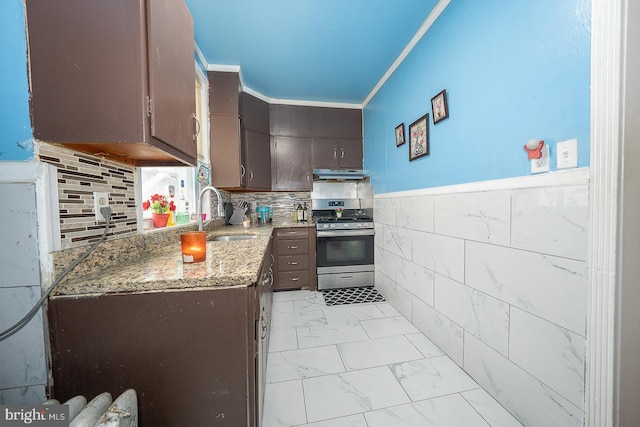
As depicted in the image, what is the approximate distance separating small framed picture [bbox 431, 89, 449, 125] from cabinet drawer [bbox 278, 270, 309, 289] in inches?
88.0

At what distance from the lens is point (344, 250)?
304 cm

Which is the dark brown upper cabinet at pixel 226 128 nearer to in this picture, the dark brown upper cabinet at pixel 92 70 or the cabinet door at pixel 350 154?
the cabinet door at pixel 350 154

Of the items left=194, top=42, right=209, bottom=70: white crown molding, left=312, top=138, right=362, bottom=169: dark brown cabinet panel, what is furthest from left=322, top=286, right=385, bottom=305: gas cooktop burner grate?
left=194, top=42, right=209, bottom=70: white crown molding

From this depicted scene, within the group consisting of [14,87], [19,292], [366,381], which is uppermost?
[14,87]

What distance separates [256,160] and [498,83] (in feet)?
8.33

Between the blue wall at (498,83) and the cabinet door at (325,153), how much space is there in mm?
1343

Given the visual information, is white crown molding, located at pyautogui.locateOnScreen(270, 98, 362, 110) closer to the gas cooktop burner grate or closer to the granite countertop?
the gas cooktop burner grate

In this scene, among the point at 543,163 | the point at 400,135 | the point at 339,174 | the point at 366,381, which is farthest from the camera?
the point at 339,174

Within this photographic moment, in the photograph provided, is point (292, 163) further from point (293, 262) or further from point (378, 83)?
point (378, 83)

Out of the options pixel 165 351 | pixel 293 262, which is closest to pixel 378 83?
pixel 293 262

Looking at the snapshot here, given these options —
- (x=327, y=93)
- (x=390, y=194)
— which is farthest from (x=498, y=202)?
(x=327, y=93)

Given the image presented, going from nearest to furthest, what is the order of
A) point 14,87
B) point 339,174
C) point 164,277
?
point 14,87
point 164,277
point 339,174

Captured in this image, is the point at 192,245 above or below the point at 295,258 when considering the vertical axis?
above

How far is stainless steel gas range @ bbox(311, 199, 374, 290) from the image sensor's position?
2994 mm
